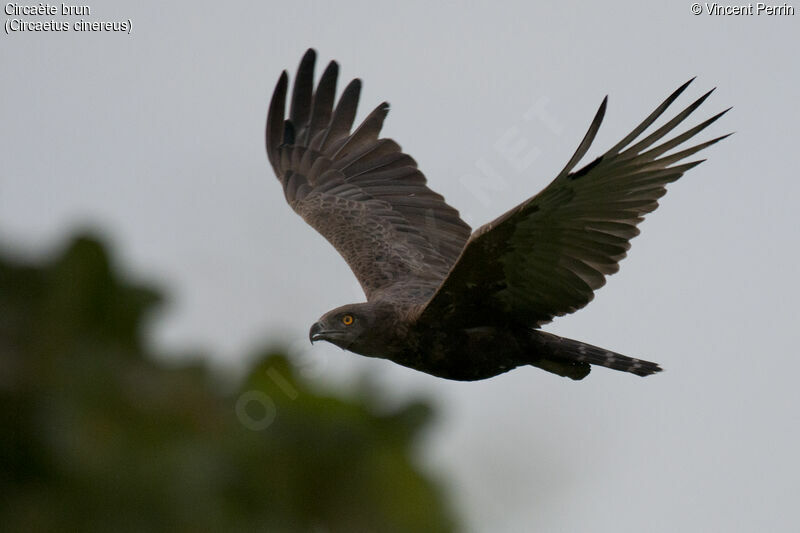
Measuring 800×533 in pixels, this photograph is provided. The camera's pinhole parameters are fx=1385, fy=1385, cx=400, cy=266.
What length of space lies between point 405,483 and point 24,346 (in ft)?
11.7

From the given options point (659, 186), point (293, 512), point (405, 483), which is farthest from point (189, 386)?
point (659, 186)

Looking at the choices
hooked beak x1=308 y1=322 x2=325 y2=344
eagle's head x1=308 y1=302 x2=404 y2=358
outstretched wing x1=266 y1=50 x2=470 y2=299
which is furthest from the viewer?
outstretched wing x1=266 y1=50 x2=470 y2=299

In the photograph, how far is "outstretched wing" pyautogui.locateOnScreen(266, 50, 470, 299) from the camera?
11.8 meters

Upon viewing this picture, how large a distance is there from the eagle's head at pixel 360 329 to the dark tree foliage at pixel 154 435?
128 centimetres

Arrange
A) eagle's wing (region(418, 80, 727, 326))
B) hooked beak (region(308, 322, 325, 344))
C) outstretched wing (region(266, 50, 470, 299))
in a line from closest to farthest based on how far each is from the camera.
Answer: eagle's wing (region(418, 80, 727, 326)), hooked beak (region(308, 322, 325, 344)), outstretched wing (region(266, 50, 470, 299))

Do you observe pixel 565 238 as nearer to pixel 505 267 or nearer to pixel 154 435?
pixel 505 267

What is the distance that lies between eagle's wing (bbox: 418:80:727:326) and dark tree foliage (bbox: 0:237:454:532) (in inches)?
86.8

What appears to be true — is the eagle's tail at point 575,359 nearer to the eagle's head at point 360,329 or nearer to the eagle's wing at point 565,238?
the eagle's wing at point 565,238

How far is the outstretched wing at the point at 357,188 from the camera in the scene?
11.8 m

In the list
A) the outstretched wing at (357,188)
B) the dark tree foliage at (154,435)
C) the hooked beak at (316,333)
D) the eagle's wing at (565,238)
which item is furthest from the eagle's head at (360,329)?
the dark tree foliage at (154,435)

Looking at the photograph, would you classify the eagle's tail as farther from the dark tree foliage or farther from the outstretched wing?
the dark tree foliage

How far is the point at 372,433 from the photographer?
12211 millimetres

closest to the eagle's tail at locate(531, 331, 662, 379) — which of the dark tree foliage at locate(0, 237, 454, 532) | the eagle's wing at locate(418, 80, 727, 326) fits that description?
the eagle's wing at locate(418, 80, 727, 326)

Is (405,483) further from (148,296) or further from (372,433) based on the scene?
(148,296)
